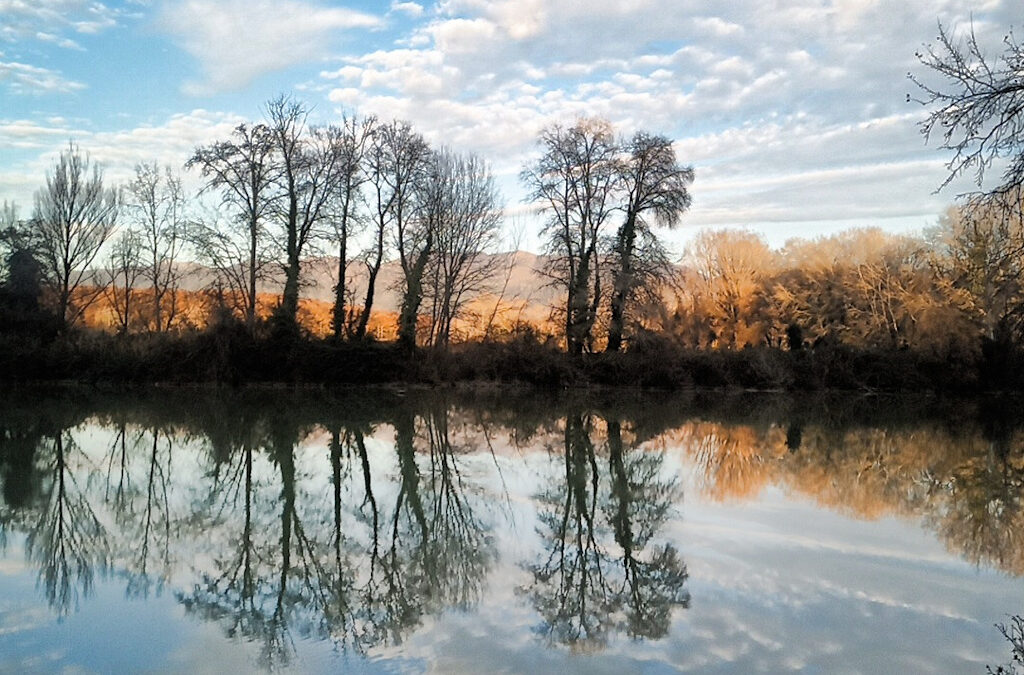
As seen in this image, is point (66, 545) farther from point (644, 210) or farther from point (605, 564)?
point (644, 210)

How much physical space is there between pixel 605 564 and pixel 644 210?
23498 millimetres

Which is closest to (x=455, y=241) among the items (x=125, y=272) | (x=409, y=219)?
(x=409, y=219)

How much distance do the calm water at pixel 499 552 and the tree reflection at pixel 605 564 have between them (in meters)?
0.03

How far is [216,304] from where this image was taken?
82.5 ft

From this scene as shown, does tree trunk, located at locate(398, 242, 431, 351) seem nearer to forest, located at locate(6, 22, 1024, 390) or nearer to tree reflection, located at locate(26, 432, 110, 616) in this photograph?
forest, located at locate(6, 22, 1024, 390)

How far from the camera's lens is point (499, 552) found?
6.76 meters

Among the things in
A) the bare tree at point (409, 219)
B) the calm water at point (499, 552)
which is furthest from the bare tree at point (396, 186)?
the calm water at point (499, 552)

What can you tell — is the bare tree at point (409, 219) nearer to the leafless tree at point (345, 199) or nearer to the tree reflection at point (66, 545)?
the leafless tree at point (345, 199)

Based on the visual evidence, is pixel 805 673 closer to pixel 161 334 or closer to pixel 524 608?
pixel 524 608

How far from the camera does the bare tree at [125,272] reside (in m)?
34.3

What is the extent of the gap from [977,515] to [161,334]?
23.8m

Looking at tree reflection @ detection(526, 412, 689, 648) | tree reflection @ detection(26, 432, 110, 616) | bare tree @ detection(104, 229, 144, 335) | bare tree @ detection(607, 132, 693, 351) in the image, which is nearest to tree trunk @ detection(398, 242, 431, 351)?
bare tree @ detection(607, 132, 693, 351)

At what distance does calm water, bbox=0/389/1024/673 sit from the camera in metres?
4.54

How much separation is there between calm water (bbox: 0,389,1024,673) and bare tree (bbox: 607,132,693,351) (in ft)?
45.3
